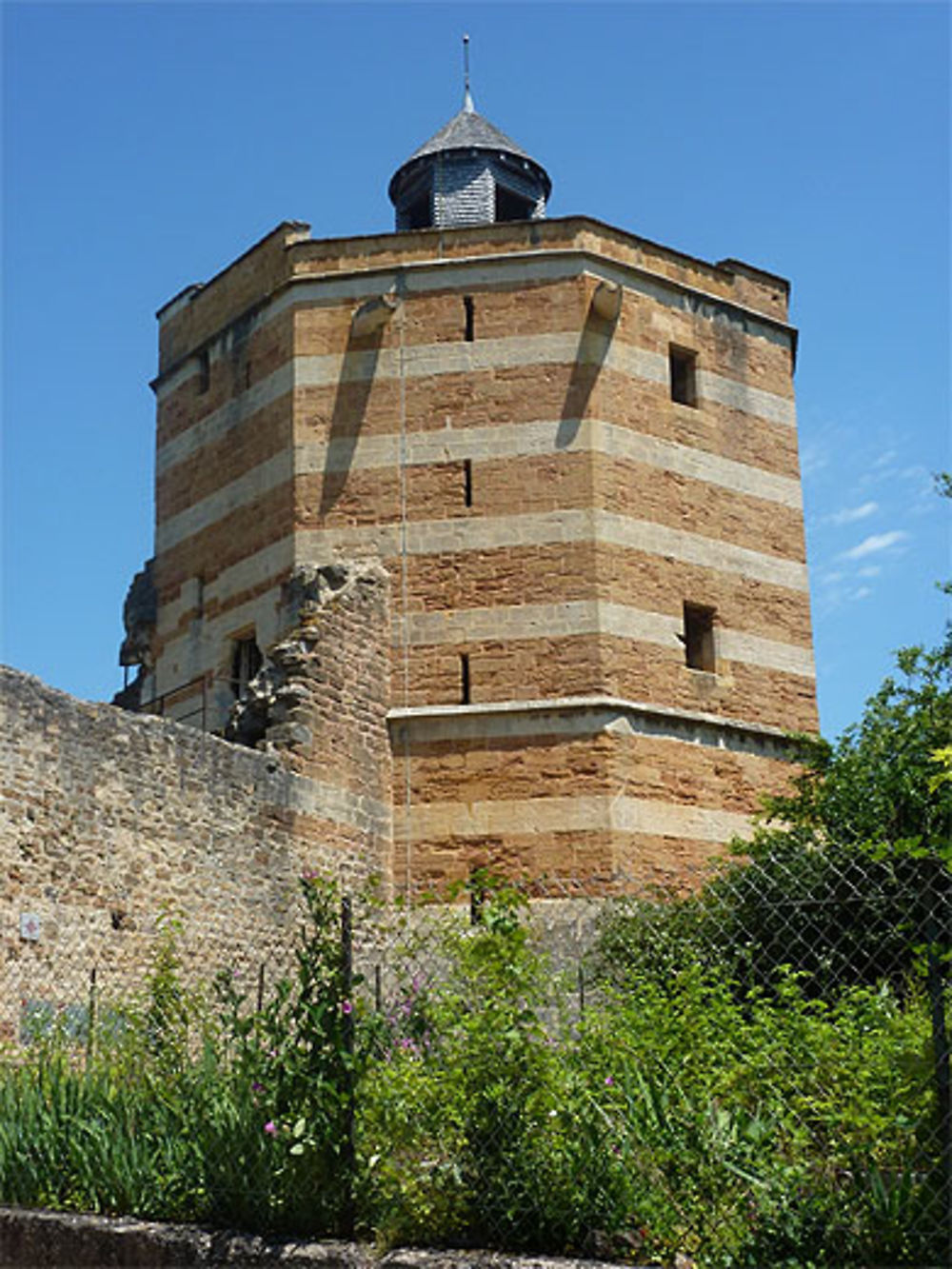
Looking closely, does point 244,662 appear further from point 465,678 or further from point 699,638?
point 699,638

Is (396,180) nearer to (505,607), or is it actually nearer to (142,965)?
(505,607)

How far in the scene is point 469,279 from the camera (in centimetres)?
1920

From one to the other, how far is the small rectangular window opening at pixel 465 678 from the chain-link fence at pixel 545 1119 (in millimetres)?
10160

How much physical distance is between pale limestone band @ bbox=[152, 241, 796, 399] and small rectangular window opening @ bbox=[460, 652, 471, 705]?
15.6ft

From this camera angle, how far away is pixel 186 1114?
281 inches

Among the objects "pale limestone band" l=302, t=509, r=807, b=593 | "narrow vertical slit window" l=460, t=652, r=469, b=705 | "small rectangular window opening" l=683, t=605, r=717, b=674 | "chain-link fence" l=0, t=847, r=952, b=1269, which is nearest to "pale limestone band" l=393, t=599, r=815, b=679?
"narrow vertical slit window" l=460, t=652, r=469, b=705

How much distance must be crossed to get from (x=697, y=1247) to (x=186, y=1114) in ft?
8.94

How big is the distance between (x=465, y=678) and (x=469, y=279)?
16.9 ft

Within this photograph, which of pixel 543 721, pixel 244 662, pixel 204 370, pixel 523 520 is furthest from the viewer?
pixel 204 370

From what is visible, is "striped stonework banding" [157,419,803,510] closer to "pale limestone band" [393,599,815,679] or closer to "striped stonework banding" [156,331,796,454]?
"striped stonework banding" [156,331,796,454]

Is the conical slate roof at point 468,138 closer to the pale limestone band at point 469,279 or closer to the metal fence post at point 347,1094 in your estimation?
the pale limestone band at point 469,279

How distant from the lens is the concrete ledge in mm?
5660

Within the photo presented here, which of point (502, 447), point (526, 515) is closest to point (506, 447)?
point (502, 447)

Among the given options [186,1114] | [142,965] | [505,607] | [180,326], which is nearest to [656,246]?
[505,607]
